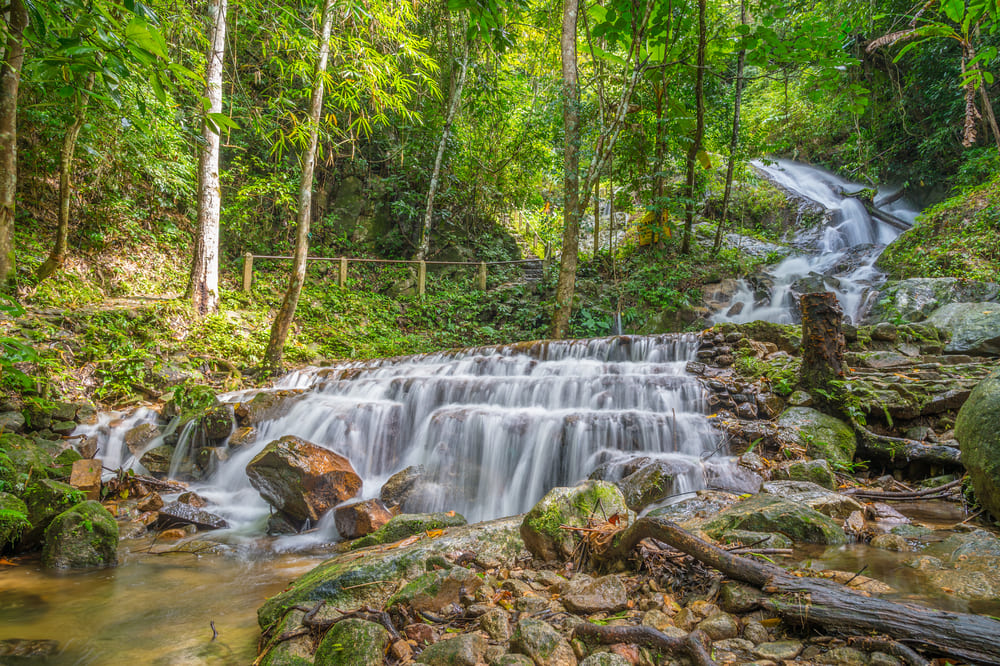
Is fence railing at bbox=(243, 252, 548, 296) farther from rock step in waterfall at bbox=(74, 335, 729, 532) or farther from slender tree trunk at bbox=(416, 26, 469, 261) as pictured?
rock step in waterfall at bbox=(74, 335, 729, 532)

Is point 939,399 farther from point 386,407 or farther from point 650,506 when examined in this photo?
point 386,407

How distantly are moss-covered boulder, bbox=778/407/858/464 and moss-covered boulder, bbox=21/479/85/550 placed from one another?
6.61m

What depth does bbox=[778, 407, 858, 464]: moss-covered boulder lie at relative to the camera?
4199mm

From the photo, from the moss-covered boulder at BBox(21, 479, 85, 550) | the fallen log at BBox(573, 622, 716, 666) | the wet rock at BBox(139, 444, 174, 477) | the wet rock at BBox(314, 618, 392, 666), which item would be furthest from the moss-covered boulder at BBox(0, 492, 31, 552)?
the fallen log at BBox(573, 622, 716, 666)

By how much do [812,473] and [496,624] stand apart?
10.1 ft

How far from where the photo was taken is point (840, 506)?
9.74 ft

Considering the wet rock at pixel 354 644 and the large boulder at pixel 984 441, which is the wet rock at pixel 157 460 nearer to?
the wet rock at pixel 354 644

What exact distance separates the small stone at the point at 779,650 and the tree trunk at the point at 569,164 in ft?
26.4

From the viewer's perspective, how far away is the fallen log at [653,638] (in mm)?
1653

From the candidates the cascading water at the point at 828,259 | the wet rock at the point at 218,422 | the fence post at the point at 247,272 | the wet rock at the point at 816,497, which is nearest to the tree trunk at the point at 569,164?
the cascading water at the point at 828,259

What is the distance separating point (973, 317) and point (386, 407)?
26.6 feet

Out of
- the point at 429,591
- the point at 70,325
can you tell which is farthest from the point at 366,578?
the point at 70,325

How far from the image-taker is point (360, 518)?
4164mm

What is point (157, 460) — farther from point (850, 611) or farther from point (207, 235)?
point (850, 611)
